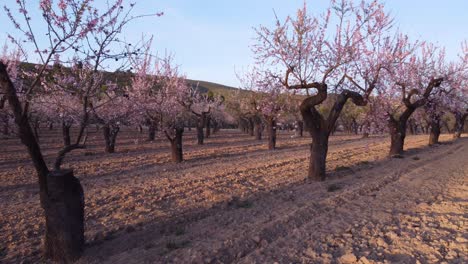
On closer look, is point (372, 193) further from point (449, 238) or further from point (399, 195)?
point (449, 238)

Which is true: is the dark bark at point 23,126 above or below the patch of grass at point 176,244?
above

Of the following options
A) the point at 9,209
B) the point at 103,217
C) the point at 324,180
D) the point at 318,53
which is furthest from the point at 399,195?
the point at 9,209

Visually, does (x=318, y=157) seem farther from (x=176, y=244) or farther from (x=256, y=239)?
(x=176, y=244)

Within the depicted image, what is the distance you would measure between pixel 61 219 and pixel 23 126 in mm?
1508

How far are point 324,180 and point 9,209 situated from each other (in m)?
9.22

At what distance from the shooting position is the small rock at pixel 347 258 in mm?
5225

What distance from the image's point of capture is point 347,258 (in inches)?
209

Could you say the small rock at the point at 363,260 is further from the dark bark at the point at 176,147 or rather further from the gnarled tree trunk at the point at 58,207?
the dark bark at the point at 176,147

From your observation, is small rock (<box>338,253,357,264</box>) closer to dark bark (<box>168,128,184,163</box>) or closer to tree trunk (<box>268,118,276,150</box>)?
dark bark (<box>168,128,184,163</box>)

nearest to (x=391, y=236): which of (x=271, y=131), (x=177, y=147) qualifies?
(x=177, y=147)

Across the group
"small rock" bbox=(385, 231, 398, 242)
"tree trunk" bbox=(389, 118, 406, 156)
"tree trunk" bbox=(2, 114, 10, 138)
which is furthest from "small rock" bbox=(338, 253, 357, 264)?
"tree trunk" bbox=(389, 118, 406, 156)

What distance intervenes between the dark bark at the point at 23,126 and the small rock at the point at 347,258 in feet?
15.1

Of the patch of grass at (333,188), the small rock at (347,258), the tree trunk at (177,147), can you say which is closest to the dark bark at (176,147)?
the tree trunk at (177,147)

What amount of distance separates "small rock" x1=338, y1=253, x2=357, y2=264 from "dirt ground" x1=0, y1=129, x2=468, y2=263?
0.05 ft
